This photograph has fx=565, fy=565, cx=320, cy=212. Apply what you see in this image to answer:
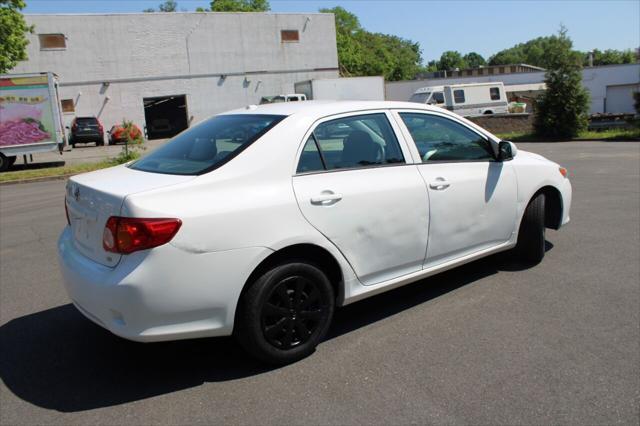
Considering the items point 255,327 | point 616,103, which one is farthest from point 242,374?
point 616,103

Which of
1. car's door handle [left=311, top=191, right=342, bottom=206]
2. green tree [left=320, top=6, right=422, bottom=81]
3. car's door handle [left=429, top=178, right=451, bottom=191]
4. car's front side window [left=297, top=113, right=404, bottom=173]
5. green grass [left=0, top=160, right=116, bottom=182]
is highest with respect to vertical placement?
green tree [left=320, top=6, right=422, bottom=81]

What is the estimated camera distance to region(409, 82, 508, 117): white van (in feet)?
108

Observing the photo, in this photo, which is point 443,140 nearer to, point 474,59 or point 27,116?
point 27,116

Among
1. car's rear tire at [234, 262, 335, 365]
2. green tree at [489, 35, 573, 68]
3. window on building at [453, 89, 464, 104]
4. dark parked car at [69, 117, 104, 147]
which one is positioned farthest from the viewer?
green tree at [489, 35, 573, 68]

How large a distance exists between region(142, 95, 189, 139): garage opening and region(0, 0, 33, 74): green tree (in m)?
14.7

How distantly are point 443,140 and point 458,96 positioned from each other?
98.1 ft

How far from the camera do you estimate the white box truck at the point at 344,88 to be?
101ft

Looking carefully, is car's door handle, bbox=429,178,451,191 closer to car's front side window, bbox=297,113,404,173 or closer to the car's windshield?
car's front side window, bbox=297,113,404,173

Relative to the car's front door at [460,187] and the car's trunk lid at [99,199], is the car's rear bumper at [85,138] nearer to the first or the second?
the car's trunk lid at [99,199]

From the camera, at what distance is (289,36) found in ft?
133

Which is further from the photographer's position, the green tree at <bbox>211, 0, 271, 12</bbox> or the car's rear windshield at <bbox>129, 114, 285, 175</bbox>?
the green tree at <bbox>211, 0, 271, 12</bbox>

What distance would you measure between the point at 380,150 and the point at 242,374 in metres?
1.91

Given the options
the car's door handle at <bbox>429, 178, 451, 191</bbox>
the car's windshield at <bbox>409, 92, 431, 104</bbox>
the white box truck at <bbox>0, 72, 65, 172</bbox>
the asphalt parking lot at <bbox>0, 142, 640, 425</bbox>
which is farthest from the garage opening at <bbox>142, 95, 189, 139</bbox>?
the car's door handle at <bbox>429, 178, 451, 191</bbox>

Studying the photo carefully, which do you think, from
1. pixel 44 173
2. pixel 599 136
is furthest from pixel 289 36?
pixel 44 173
